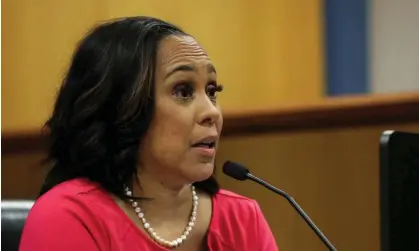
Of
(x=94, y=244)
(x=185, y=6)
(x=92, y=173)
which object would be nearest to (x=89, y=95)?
(x=92, y=173)

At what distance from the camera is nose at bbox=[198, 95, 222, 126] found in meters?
1.18

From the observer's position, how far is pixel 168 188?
1241 mm

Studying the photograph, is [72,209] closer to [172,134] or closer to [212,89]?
[172,134]

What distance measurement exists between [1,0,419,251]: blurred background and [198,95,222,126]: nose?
2.71 ft

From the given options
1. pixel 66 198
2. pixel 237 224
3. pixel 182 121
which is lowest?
pixel 237 224

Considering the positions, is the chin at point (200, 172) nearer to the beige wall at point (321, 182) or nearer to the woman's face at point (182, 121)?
the woman's face at point (182, 121)

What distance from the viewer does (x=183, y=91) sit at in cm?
119

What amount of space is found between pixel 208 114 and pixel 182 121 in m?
0.04

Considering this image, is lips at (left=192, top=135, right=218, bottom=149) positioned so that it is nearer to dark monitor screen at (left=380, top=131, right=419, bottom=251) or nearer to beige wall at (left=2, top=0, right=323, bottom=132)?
dark monitor screen at (left=380, top=131, right=419, bottom=251)

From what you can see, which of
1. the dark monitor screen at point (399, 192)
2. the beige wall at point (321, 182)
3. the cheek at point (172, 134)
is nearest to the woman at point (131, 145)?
Answer: the cheek at point (172, 134)

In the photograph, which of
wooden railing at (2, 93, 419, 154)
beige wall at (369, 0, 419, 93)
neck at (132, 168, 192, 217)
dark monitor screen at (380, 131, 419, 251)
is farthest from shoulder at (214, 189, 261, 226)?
beige wall at (369, 0, 419, 93)

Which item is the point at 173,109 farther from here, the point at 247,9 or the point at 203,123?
the point at 247,9

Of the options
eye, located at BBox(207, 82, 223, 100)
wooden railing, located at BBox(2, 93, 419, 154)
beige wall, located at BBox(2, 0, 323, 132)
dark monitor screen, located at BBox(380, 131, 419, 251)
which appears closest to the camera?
dark monitor screen, located at BBox(380, 131, 419, 251)

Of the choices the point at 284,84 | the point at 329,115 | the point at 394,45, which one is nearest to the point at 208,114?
the point at 329,115
